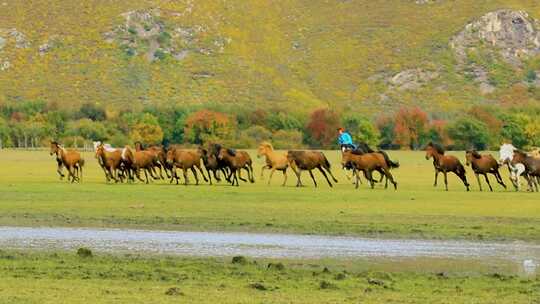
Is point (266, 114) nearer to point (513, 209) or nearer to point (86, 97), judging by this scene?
point (86, 97)

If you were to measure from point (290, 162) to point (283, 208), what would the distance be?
11221 mm

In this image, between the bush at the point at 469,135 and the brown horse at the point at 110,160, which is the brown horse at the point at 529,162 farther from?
the bush at the point at 469,135

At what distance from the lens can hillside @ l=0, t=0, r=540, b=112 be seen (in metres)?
136

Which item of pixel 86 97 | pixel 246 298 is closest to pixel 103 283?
pixel 246 298

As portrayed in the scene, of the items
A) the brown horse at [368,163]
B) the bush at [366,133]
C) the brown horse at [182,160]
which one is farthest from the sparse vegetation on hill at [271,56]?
the brown horse at [368,163]

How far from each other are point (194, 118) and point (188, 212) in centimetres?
7741

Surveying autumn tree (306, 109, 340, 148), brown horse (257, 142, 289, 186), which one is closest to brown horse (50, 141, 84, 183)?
brown horse (257, 142, 289, 186)

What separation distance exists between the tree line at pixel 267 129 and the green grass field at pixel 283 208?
5973 centimetres

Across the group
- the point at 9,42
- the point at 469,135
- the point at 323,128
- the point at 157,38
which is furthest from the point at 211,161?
the point at 157,38

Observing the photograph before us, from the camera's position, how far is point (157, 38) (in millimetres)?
151500

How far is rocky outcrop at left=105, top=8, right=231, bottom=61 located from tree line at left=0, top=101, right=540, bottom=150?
3116 cm

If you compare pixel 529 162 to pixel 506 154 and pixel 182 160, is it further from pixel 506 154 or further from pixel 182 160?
pixel 182 160

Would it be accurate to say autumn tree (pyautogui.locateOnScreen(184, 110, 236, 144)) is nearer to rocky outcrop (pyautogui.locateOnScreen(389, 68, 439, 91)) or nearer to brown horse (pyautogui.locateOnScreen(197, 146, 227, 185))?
rocky outcrop (pyautogui.locateOnScreen(389, 68, 439, 91))

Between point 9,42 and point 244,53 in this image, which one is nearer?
point 244,53
